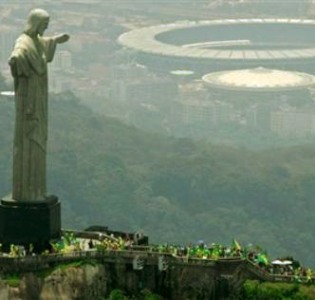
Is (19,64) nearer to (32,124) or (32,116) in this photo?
(32,116)

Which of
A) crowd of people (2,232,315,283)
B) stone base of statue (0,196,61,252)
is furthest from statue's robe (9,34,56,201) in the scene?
crowd of people (2,232,315,283)

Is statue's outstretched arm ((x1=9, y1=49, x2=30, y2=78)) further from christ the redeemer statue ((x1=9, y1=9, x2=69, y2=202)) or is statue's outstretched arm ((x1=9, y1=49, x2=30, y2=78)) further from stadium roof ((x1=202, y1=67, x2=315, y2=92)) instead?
stadium roof ((x1=202, y1=67, x2=315, y2=92))

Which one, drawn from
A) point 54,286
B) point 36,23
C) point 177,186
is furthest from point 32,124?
point 177,186

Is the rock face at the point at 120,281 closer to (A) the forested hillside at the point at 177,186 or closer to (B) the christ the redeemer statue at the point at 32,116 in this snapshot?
(B) the christ the redeemer statue at the point at 32,116

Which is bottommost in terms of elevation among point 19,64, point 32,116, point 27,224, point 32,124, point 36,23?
point 27,224

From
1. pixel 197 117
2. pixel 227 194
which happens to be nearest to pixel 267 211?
pixel 227 194

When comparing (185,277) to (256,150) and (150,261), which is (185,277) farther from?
(256,150)

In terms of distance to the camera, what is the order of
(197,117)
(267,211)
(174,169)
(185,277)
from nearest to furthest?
(185,277), (267,211), (174,169), (197,117)
